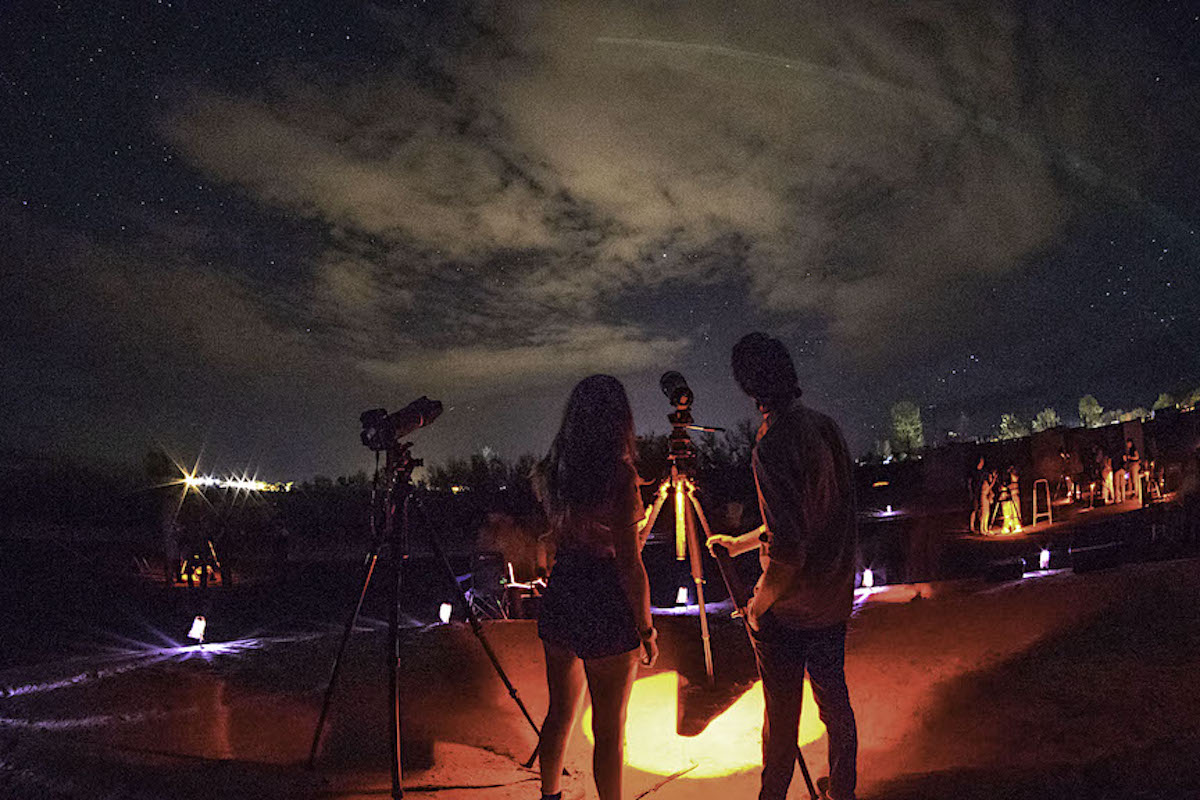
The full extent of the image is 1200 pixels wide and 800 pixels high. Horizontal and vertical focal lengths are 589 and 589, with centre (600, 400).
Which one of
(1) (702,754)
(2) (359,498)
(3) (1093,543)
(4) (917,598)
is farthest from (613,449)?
(2) (359,498)

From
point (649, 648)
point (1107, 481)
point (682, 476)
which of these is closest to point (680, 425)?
point (682, 476)

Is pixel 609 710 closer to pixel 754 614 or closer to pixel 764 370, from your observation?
pixel 754 614

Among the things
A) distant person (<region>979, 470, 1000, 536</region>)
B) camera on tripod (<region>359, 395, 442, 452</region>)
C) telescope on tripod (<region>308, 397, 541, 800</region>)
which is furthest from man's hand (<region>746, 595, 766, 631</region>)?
distant person (<region>979, 470, 1000, 536</region>)

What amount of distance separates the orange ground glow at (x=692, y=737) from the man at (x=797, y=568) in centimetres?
175

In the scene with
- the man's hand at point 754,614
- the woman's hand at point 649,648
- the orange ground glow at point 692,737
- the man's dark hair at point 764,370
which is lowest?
the orange ground glow at point 692,737

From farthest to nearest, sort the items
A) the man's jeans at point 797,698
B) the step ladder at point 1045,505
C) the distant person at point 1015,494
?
the distant person at point 1015,494
the step ladder at point 1045,505
the man's jeans at point 797,698

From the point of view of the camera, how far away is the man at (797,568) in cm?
224

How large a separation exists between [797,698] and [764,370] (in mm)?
1301

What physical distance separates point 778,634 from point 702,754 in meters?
2.35

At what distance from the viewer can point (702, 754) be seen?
161 inches

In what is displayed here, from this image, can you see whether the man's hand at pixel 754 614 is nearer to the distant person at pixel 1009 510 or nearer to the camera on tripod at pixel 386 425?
the camera on tripod at pixel 386 425

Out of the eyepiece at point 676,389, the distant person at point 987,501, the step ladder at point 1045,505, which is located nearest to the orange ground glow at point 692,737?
the eyepiece at point 676,389

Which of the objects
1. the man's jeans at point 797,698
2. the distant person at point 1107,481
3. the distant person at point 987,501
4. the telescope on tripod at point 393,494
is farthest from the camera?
the distant person at point 987,501

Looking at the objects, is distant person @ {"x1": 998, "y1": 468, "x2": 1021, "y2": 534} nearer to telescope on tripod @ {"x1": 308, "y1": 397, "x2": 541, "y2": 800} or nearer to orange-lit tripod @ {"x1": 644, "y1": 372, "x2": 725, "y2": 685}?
orange-lit tripod @ {"x1": 644, "y1": 372, "x2": 725, "y2": 685}
